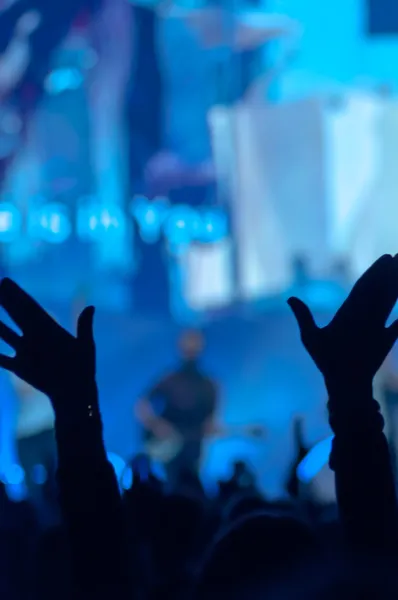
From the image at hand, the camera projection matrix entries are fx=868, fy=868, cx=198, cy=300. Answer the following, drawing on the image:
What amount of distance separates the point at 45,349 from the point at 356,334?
409 mm

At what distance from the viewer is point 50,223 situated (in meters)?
7.67

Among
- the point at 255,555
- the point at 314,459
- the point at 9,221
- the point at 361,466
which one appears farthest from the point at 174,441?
the point at 255,555

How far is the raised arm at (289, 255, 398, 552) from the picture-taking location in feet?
3.51

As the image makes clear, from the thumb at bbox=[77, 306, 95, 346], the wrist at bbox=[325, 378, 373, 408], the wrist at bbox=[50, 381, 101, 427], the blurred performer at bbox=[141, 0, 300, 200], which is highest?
the blurred performer at bbox=[141, 0, 300, 200]

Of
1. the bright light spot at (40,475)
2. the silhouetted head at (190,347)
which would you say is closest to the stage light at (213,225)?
the silhouetted head at (190,347)

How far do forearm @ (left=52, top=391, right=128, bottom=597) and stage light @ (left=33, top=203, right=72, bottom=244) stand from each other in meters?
6.58

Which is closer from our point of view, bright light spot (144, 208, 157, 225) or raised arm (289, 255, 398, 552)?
raised arm (289, 255, 398, 552)

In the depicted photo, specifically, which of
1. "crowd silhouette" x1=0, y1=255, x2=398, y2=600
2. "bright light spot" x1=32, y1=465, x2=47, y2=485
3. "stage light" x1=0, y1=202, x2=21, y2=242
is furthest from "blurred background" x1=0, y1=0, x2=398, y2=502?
"crowd silhouette" x1=0, y1=255, x2=398, y2=600

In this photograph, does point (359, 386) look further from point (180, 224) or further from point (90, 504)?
point (180, 224)

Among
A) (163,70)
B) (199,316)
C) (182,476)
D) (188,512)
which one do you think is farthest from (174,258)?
(188,512)

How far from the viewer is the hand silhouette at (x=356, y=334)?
3.73ft

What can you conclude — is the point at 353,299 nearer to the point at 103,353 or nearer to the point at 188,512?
the point at 188,512

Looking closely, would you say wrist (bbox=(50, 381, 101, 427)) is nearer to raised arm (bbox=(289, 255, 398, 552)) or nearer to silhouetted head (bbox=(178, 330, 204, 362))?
raised arm (bbox=(289, 255, 398, 552))

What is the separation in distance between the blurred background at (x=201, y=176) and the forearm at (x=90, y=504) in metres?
5.60
